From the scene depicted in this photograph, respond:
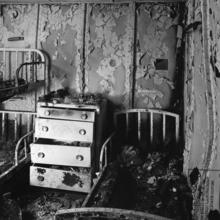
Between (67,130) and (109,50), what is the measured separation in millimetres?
1176

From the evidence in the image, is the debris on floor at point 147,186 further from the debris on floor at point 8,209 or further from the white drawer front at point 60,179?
the debris on floor at point 8,209

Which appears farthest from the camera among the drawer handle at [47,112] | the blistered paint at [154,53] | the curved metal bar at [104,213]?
the blistered paint at [154,53]

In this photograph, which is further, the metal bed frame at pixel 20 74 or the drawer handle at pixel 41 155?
the metal bed frame at pixel 20 74

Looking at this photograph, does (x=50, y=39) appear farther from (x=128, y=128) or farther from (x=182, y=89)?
(x=182, y=89)

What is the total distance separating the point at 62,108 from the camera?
2.91 metres

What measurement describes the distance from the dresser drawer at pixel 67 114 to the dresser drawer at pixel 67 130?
5cm

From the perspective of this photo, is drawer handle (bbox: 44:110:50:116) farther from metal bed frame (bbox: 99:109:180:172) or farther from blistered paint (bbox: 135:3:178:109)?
blistered paint (bbox: 135:3:178:109)

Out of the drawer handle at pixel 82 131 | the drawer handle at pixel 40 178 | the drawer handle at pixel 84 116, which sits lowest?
the drawer handle at pixel 40 178

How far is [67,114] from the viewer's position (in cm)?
282

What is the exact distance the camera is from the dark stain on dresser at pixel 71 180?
270 cm

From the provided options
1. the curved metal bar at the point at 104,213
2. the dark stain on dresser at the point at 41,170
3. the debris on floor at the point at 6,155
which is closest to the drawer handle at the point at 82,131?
the dark stain on dresser at the point at 41,170

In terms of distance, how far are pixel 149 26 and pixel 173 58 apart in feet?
1.53

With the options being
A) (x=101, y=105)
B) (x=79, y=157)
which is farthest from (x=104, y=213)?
(x=101, y=105)

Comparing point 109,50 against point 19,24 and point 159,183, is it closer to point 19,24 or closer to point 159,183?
point 19,24
